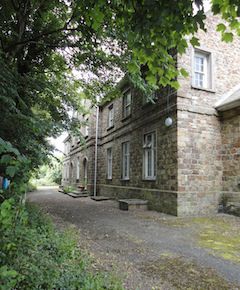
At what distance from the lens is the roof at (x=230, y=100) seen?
8336 mm

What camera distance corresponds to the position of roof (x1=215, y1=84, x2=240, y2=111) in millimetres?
8336

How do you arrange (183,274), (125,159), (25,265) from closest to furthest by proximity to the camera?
(25,265) < (183,274) < (125,159)

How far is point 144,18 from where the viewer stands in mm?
2566

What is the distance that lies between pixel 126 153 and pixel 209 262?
369 inches

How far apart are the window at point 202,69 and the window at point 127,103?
4.17m

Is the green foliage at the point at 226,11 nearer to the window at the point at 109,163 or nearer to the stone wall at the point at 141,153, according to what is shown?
the stone wall at the point at 141,153

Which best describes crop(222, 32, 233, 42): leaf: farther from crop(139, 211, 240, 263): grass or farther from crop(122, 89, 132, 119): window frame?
crop(122, 89, 132, 119): window frame

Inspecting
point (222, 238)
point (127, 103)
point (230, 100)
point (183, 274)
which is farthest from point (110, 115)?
point (183, 274)

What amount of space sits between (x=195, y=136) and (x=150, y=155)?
2.41m

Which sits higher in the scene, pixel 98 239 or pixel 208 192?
pixel 208 192

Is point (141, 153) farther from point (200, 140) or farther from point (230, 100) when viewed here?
point (230, 100)

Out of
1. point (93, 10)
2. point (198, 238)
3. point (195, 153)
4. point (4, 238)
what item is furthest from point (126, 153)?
point (4, 238)

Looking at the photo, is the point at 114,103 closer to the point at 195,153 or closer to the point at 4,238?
the point at 195,153

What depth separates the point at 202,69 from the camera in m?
9.67
